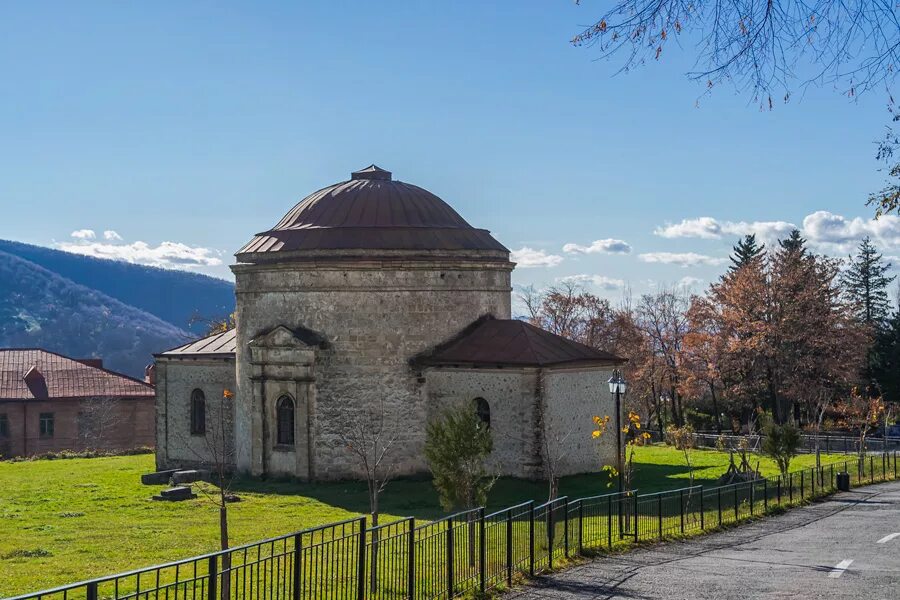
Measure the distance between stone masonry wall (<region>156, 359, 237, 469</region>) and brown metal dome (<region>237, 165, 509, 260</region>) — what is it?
220 inches

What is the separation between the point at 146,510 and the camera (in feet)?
86.7

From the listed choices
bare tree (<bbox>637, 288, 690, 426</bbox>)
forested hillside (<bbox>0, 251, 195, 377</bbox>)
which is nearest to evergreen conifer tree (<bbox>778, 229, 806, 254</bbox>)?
bare tree (<bbox>637, 288, 690, 426</bbox>)

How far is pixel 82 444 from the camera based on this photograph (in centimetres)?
5747

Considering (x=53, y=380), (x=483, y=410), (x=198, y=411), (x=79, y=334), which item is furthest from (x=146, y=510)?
(x=79, y=334)

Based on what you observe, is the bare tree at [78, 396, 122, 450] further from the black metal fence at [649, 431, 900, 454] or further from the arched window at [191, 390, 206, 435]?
the black metal fence at [649, 431, 900, 454]

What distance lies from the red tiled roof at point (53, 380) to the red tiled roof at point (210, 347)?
78.5ft

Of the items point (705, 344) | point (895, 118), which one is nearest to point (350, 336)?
point (895, 118)

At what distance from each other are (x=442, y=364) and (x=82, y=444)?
3498cm

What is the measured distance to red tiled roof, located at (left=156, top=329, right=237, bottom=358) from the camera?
118 ft

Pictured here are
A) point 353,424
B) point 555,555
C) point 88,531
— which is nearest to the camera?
point 555,555

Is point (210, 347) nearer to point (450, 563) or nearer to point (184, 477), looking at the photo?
point (184, 477)

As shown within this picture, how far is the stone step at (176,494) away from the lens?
28.2 m

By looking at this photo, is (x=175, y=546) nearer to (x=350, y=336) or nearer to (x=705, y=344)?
(x=350, y=336)

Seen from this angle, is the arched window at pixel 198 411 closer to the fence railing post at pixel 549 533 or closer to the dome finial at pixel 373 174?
the dome finial at pixel 373 174
